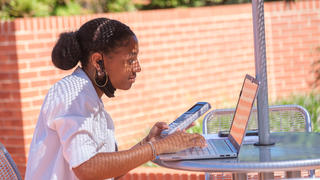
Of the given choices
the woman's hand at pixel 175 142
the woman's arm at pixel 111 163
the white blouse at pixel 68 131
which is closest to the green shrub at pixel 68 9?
the white blouse at pixel 68 131

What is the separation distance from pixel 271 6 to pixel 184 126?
7.00 meters

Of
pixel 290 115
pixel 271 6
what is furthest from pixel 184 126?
pixel 271 6

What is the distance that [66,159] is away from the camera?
8.77 feet

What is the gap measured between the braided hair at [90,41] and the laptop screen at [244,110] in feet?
1.95

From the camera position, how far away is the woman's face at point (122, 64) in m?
2.91

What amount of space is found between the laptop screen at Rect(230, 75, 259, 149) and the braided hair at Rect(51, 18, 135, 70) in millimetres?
595

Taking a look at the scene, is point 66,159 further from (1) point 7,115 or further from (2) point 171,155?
(1) point 7,115

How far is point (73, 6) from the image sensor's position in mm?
11367

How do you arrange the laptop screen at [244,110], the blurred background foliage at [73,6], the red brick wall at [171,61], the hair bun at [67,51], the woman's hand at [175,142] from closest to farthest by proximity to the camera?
the woman's hand at [175,142], the laptop screen at [244,110], the hair bun at [67,51], the red brick wall at [171,61], the blurred background foliage at [73,6]

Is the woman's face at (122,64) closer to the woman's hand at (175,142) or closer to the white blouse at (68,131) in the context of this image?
the white blouse at (68,131)

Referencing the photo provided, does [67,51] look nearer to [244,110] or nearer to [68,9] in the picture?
[244,110]

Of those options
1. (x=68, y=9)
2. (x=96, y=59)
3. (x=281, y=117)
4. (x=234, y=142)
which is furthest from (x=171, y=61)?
(x=96, y=59)

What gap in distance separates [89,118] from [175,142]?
1.25ft

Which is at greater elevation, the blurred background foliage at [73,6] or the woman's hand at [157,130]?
the woman's hand at [157,130]
